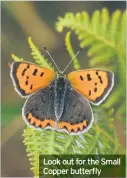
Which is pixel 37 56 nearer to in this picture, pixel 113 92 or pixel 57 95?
pixel 57 95

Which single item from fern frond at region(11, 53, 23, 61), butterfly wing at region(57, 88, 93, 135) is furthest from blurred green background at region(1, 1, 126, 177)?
butterfly wing at region(57, 88, 93, 135)

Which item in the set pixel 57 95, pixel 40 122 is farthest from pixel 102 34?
pixel 40 122

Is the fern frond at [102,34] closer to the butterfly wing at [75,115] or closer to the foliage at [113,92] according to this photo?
the foliage at [113,92]

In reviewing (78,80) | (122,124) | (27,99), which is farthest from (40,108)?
(122,124)

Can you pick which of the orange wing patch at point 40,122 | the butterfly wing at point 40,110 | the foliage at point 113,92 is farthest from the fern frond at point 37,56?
the orange wing patch at point 40,122

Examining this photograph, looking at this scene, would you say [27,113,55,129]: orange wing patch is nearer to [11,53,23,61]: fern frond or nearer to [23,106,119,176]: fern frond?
[23,106,119,176]: fern frond
